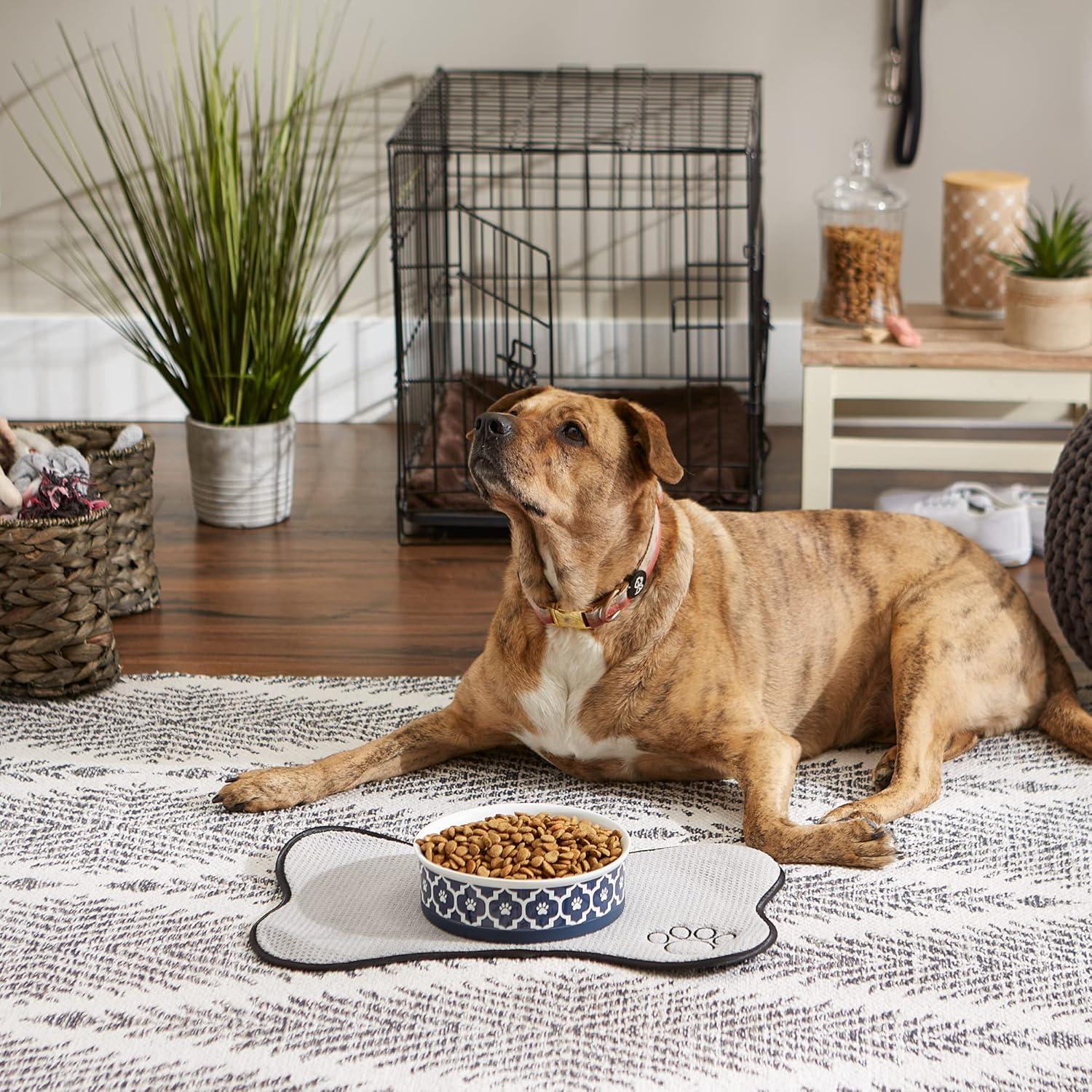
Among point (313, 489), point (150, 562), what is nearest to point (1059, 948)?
point (150, 562)

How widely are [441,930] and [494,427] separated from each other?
663 millimetres

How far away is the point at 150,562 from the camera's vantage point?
3166mm

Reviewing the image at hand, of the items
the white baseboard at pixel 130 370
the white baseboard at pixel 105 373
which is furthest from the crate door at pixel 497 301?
the white baseboard at pixel 105 373

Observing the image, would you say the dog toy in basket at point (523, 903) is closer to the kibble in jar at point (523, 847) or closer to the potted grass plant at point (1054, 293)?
the kibble in jar at point (523, 847)

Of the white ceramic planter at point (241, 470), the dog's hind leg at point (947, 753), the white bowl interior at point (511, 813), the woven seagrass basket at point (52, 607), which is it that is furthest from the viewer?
the white ceramic planter at point (241, 470)

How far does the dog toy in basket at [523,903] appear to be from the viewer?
6.06ft

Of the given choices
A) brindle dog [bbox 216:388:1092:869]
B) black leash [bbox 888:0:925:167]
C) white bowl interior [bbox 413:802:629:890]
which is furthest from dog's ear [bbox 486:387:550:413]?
black leash [bbox 888:0:925:167]

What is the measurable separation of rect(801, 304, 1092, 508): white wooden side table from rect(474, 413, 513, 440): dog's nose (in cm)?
155

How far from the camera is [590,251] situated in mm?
4496

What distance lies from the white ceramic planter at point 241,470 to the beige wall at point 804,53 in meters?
1.30

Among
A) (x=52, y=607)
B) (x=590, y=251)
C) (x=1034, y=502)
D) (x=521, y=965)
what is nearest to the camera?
(x=521, y=965)

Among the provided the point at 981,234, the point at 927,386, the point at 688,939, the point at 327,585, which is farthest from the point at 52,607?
the point at 981,234

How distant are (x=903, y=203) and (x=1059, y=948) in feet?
7.60

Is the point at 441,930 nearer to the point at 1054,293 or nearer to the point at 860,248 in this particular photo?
the point at 1054,293
